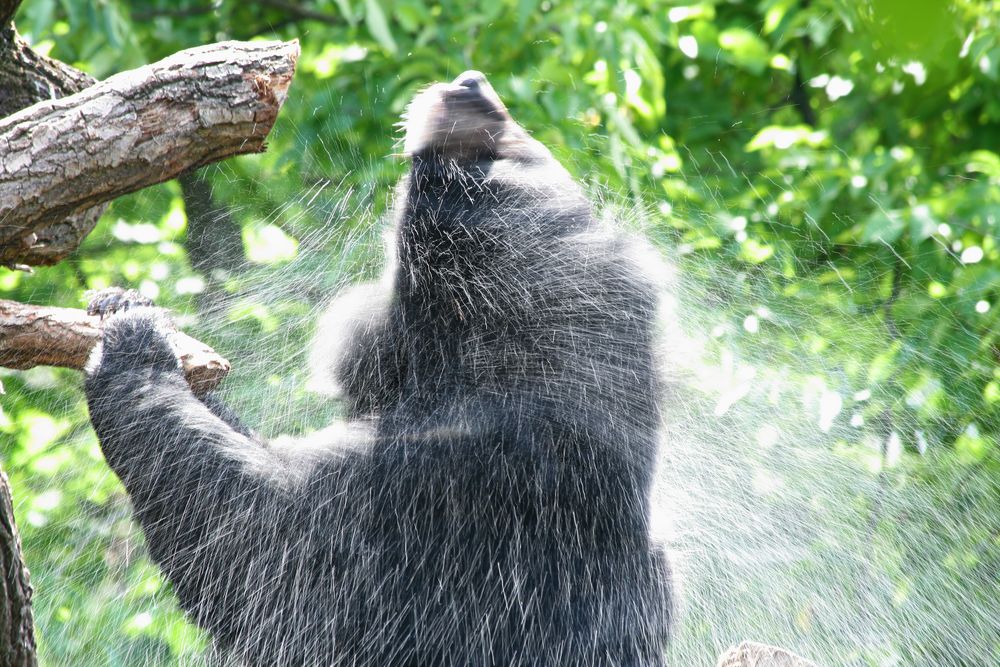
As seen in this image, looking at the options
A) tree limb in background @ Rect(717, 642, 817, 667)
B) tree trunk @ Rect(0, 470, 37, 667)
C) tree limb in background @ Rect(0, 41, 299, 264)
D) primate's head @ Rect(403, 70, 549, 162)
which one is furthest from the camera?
primate's head @ Rect(403, 70, 549, 162)

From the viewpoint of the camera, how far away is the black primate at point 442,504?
2387 millimetres

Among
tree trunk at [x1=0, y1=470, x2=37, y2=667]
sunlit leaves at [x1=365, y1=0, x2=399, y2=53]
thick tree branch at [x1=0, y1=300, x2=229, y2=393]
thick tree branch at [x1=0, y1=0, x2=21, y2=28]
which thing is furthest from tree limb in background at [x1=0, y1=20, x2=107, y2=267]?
sunlit leaves at [x1=365, y1=0, x2=399, y2=53]

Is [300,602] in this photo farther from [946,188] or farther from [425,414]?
[946,188]

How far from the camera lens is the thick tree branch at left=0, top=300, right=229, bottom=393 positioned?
2.32 meters

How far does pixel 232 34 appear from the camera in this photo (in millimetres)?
5793

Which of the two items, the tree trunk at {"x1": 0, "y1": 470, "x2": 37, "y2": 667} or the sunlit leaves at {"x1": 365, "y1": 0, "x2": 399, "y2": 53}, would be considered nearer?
the tree trunk at {"x1": 0, "y1": 470, "x2": 37, "y2": 667}

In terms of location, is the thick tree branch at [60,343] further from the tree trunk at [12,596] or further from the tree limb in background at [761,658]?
the tree limb in background at [761,658]

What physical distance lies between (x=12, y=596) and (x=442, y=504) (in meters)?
1.06

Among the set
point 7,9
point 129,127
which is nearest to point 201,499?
point 129,127

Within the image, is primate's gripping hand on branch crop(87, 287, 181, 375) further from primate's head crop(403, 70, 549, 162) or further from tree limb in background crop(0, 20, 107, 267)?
primate's head crop(403, 70, 549, 162)

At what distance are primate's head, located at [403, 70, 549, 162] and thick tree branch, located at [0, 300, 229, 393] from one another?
0.83 meters

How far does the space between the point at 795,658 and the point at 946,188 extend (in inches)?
143

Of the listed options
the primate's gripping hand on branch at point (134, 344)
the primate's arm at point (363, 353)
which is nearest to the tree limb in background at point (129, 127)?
the primate's gripping hand on branch at point (134, 344)

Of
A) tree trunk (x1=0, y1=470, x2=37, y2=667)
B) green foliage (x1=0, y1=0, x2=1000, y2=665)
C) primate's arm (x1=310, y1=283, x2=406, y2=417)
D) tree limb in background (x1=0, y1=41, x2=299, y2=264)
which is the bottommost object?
green foliage (x1=0, y1=0, x2=1000, y2=665)
